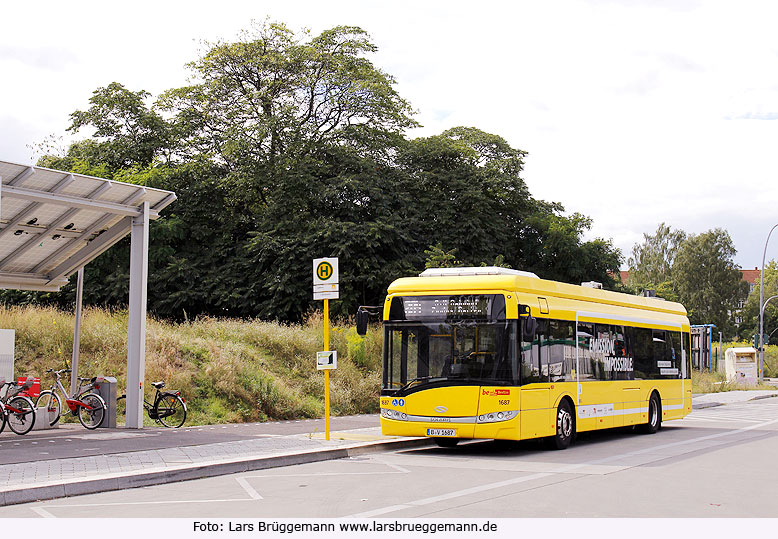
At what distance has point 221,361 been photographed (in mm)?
20812

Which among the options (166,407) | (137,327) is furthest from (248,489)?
(166,407)

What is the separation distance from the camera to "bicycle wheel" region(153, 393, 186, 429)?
686 inches

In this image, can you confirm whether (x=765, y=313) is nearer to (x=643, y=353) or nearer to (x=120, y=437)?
(x=643, y=353)

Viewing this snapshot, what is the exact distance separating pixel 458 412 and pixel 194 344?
10001 millimetres

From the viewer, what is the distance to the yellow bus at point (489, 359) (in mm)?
13930

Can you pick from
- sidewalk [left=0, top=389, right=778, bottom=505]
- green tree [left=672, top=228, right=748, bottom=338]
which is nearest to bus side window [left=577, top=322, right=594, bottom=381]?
sidewalk [left=0, top=389, right=778, bottom=505]

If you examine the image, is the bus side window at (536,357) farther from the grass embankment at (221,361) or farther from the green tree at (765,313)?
the green tree at (765,313)

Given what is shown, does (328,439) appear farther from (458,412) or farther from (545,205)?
(545,205)

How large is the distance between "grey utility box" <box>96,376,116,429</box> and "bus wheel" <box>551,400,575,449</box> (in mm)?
8484

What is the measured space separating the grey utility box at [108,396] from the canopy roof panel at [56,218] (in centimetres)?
279

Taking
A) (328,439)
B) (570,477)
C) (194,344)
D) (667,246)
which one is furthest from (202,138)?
(667,246)

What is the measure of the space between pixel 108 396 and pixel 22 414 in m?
1.71

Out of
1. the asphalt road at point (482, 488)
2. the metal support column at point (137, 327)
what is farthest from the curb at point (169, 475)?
the metal support column at point (137, 327)

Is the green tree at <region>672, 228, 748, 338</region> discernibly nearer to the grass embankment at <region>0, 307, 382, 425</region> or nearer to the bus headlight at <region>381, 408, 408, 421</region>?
the grass embankment at <region>0, 307, 382, 425</region>
